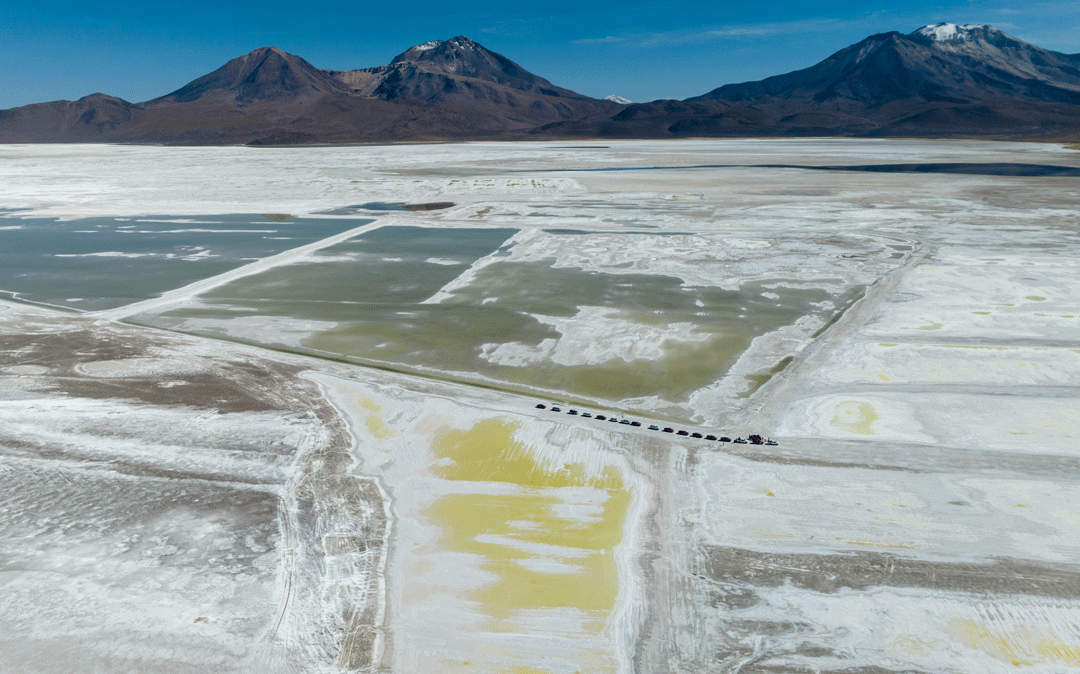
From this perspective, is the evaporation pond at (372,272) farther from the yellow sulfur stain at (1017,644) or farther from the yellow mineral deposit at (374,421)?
the yellow sulfur stain at (1017,644)

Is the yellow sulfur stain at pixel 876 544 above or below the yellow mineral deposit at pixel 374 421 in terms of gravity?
below

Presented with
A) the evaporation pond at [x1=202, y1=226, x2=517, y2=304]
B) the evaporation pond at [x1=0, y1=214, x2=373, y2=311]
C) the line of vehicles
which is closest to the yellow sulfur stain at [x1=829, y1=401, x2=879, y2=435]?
the line of vehicles

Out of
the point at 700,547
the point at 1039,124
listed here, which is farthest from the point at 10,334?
the point at 1039,124

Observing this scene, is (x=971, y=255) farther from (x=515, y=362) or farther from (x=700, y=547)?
(x=700, y=547)

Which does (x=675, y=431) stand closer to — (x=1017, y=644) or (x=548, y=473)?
(x=548, y=473)

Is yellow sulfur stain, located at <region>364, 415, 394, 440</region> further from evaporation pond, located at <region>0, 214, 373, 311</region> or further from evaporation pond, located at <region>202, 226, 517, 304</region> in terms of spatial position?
evaporation pond, located at <region>0, 214, 373, 311</region>

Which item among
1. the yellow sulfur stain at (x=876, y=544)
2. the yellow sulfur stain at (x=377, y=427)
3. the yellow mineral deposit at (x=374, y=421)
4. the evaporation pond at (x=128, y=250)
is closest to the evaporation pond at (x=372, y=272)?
the evaporation pond at (x=128, y=250)

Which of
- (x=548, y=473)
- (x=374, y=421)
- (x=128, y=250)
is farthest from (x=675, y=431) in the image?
(x=128, y=250)
